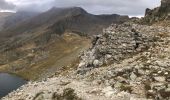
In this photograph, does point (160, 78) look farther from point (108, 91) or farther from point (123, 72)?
point (108, 91)

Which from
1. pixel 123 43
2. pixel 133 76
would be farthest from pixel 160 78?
pixel 123 43

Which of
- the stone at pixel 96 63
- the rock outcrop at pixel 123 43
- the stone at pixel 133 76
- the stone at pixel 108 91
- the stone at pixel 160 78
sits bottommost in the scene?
the stone at pixel 108 91

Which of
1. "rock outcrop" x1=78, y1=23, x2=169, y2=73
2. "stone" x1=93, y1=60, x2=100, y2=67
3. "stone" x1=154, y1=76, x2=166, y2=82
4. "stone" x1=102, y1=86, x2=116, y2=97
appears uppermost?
"rock outcrop" x1=78, y1=23, x2=169, y2=73

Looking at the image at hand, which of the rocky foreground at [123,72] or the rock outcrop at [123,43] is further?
the rock outcrop at [123,43]

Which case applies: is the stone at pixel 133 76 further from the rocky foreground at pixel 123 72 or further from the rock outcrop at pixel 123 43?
the rock outcrop at pixel 123 43

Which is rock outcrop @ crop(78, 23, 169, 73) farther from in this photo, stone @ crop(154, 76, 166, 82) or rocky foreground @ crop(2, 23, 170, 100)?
stone @ crop(154, 76, 166, 82)

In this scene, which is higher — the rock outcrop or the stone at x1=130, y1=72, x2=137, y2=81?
the rock outcrop

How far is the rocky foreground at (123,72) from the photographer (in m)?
35.3

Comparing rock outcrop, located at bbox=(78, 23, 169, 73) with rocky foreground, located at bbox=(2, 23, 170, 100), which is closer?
rocky foreground, located at bbox=(2, 23, 170, 100)

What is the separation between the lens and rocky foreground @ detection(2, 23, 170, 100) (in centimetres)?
3534

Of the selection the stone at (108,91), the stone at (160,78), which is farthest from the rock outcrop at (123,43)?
the stone at (160,78)

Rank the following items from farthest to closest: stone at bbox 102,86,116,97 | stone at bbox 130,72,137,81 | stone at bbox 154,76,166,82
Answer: stone at bbox 130,72,137,81
stone at bbox 102,86,116,97
stone at bbox 154,76,166,82

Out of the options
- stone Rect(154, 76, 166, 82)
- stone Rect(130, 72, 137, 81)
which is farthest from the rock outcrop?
stone Rect(154, 76, 166, 82)

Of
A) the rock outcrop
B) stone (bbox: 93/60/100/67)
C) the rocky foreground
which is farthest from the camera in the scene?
stone (bbox: 93/60/100/67)
